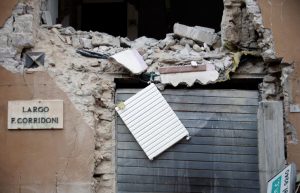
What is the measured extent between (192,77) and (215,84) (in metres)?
0.39

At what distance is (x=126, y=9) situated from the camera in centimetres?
1055

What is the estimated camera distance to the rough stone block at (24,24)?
6.33 metres

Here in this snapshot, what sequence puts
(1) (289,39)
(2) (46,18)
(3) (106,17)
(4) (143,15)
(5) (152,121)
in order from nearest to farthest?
(1) (289,39) → (5) (152,121) → (2) (46,18) → (4) (143,15) → (3) (106,17)

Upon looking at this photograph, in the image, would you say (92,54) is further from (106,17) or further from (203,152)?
(106,17)

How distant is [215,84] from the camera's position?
6355 millimetres

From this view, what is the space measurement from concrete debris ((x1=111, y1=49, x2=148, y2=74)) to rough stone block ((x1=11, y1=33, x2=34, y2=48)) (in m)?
1.18

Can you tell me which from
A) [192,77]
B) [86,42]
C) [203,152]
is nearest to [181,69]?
[192,77]

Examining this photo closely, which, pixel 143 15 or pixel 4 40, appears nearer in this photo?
pixel 4 40

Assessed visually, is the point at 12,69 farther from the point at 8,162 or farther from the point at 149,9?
the point at 149,9

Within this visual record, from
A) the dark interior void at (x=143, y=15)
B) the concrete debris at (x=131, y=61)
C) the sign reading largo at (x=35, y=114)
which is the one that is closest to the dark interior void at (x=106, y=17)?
the dark interior void at (x=143, y=15)

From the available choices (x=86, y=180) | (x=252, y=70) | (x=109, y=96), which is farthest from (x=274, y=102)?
(x=86, y=180)

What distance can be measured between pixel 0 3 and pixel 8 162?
2.19 m

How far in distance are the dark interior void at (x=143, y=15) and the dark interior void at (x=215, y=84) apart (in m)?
3.82

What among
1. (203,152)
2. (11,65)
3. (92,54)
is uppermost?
(92,54)
